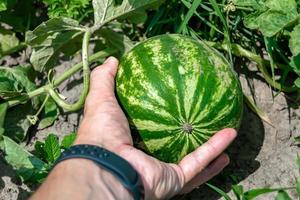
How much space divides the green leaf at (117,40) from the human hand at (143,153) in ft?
1.26

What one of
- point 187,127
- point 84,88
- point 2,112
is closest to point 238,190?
point 187,127

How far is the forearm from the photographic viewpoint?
2242 millimetres

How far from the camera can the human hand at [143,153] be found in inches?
102

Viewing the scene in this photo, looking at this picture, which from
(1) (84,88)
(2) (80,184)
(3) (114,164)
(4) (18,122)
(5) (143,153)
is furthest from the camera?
(4) (18,122)

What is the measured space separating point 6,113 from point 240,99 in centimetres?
128

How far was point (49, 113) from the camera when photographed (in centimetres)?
338

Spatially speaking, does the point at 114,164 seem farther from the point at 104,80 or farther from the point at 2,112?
the point at 2,112

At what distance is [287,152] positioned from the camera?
3.18 metres

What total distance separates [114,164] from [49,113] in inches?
41.2

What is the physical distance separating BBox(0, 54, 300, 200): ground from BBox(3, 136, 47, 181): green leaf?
216mm

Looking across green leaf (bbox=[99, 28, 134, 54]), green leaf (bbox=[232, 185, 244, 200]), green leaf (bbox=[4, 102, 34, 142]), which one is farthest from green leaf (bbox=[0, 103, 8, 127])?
green leaf (bbox=[232, 185, 244, 200])

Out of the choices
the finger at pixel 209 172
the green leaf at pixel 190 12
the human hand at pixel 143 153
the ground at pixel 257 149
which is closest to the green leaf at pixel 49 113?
the ground at pixel 257 149

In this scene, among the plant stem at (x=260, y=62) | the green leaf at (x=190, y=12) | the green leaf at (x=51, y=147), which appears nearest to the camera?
the green leaf at (x=51, y=147)

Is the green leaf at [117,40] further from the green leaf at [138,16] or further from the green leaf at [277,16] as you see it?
the green leaf at [277,16]
